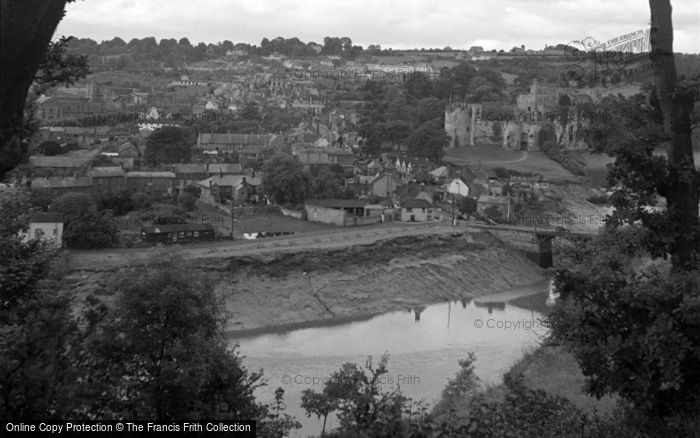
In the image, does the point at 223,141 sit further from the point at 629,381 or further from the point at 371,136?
the point at 629,381

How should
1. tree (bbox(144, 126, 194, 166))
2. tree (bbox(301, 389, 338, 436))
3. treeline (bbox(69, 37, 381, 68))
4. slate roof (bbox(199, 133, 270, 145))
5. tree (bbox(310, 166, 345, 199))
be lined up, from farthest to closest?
treeline (bbox(69, 37, 381, 68)), slate roof (bbox(199, 133, 270, 145)), tree (bbox(144, 126, 194, 166)), tree (bbox(310, 166, 345, 199)), tree (bbox(301, 389, 338, 436))

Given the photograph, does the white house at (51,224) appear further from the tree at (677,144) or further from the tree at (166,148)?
the tree at (677,144)

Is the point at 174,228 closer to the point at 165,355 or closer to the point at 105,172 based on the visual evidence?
the point at 105,172

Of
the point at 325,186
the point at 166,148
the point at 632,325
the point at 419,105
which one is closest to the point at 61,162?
the point at 166,148

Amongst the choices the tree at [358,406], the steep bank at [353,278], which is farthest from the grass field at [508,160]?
the tree at [358,406]

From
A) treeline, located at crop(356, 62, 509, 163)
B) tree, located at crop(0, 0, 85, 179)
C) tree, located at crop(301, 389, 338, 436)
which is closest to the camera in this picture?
tree, located at crop(0, 0, 85, 179)

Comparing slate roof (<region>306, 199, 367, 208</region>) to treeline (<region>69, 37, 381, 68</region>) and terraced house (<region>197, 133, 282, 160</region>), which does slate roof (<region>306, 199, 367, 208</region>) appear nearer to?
terraced house (<region>197, 133, 282, 160</region>)

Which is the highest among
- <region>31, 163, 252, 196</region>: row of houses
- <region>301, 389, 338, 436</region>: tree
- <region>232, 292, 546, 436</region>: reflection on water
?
<region>301, 389, 338, 436</region>: tree

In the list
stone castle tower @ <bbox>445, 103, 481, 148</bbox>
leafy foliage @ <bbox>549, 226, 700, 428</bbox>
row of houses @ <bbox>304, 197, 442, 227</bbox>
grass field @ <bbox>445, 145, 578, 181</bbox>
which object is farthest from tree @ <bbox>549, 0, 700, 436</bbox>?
stone castle tower @ <bbox>445, 103, 481, 148</bbox>

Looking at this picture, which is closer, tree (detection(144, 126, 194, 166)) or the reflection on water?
the reflection on water
